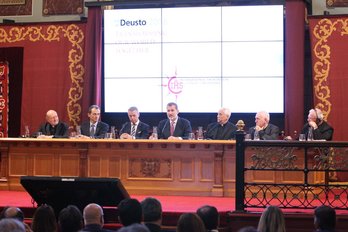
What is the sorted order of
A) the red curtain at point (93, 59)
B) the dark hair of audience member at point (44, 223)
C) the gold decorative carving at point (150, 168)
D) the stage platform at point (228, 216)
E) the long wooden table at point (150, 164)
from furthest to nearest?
the red curtain at point (93, 59)
the gold decorative carving at point (150, 168)
the long wooden table at point (150, 164)
the stage platform at point (228, 216)
the dark hair of audience member at point (44, 223)

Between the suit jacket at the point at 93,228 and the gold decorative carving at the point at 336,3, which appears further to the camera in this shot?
the gold decorative carving at the point at 336,3

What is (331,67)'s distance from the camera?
33.7 feet

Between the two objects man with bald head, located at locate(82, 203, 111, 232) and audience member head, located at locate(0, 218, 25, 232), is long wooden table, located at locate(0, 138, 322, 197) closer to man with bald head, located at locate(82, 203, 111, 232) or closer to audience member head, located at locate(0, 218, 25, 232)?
man with bald head, located at locate(82, 203, 111, 232)

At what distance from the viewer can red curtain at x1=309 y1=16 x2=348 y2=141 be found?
10211 millimetres

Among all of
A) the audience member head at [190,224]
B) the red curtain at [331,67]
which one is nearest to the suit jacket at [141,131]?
the red curtain at [331,67]

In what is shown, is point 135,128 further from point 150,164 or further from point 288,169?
point 288,169

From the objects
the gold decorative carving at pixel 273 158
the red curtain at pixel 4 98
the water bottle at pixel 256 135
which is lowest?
the gold decorative carving at pixel 273 158

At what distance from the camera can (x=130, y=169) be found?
8.63 m

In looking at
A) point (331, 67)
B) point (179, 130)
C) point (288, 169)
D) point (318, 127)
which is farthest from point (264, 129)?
point (288, 169)

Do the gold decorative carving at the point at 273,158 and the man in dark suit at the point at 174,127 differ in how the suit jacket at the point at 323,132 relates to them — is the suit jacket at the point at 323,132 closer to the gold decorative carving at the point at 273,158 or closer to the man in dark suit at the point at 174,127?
the man in dark suit at the point at 174,127

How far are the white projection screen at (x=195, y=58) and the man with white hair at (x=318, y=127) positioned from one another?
0.84 meters

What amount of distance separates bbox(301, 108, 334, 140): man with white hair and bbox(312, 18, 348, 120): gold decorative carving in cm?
52

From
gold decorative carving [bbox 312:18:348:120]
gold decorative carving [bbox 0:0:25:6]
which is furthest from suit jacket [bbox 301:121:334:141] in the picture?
gold decorative carving [bbox 0:0:25:6]

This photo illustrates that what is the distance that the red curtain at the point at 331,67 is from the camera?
402 inches
